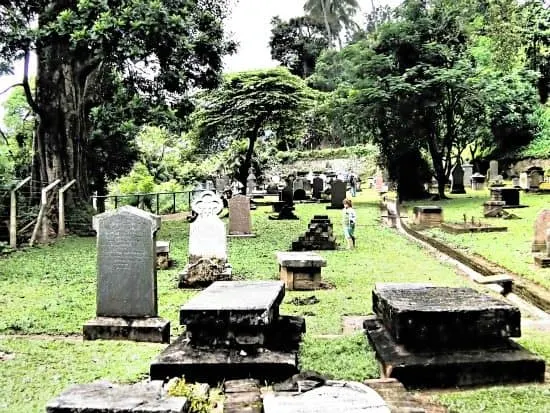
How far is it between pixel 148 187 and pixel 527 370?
30.2 meters

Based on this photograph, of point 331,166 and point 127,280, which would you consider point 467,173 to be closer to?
point 331,166

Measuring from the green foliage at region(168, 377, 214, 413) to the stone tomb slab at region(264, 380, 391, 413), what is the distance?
1.58ft

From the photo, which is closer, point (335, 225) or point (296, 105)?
point (335, 225)

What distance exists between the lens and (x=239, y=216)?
17750 millimetres

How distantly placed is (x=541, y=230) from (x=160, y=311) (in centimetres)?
765

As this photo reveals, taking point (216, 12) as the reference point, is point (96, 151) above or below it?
below

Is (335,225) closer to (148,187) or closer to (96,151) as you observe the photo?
(96,151)

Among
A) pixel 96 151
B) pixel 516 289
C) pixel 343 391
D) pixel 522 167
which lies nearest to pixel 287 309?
pixel 516 289

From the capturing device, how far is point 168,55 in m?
16.4

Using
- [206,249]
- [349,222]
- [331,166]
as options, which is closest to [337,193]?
[349,222]

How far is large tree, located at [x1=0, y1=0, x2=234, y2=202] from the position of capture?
1512 centimetres

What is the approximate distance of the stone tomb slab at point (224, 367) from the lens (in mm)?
5051

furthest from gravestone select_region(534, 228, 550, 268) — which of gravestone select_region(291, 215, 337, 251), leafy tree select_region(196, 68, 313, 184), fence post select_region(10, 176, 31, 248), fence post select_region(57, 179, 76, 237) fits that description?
leafy tree select_region(196, 68, 313, 184)

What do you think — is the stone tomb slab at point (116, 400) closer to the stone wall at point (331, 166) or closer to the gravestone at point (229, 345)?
the gravestone at point (229, 345)
